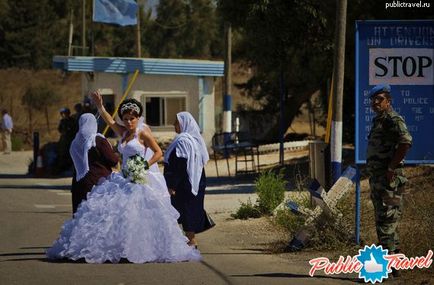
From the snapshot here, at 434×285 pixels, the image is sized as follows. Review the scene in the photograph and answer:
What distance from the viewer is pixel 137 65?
31.5m

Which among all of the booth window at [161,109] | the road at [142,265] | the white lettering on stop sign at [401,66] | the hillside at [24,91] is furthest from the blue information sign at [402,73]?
the hillside at [24,91]

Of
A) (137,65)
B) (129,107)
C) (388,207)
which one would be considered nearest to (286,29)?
(137,65)

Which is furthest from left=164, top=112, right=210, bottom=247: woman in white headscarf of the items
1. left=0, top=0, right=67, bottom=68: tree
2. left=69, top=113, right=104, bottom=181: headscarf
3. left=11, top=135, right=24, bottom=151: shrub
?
left=0, top=0, right=67, bottom=68: tree

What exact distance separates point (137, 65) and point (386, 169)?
73.6ft

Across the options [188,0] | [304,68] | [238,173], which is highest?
[188,0]

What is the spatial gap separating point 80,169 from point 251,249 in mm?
2466

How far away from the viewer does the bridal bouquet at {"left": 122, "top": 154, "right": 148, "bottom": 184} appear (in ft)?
37.0

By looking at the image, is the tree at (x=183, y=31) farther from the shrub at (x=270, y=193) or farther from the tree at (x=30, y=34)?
the shrub at (x=270, y=193)

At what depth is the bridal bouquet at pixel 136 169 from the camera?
37.0 feet

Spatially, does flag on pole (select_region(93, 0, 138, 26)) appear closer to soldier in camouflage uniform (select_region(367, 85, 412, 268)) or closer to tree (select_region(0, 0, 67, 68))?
soldier in camouflage uniform (select_region(367, 85, 412, 268))

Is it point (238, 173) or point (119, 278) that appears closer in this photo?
point (119, 278)

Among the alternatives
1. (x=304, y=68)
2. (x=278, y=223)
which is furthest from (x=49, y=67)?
(x=278, y=223)

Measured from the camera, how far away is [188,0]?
62.2 m

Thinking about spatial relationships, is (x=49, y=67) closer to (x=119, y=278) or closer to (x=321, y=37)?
(x=321, y=37)
